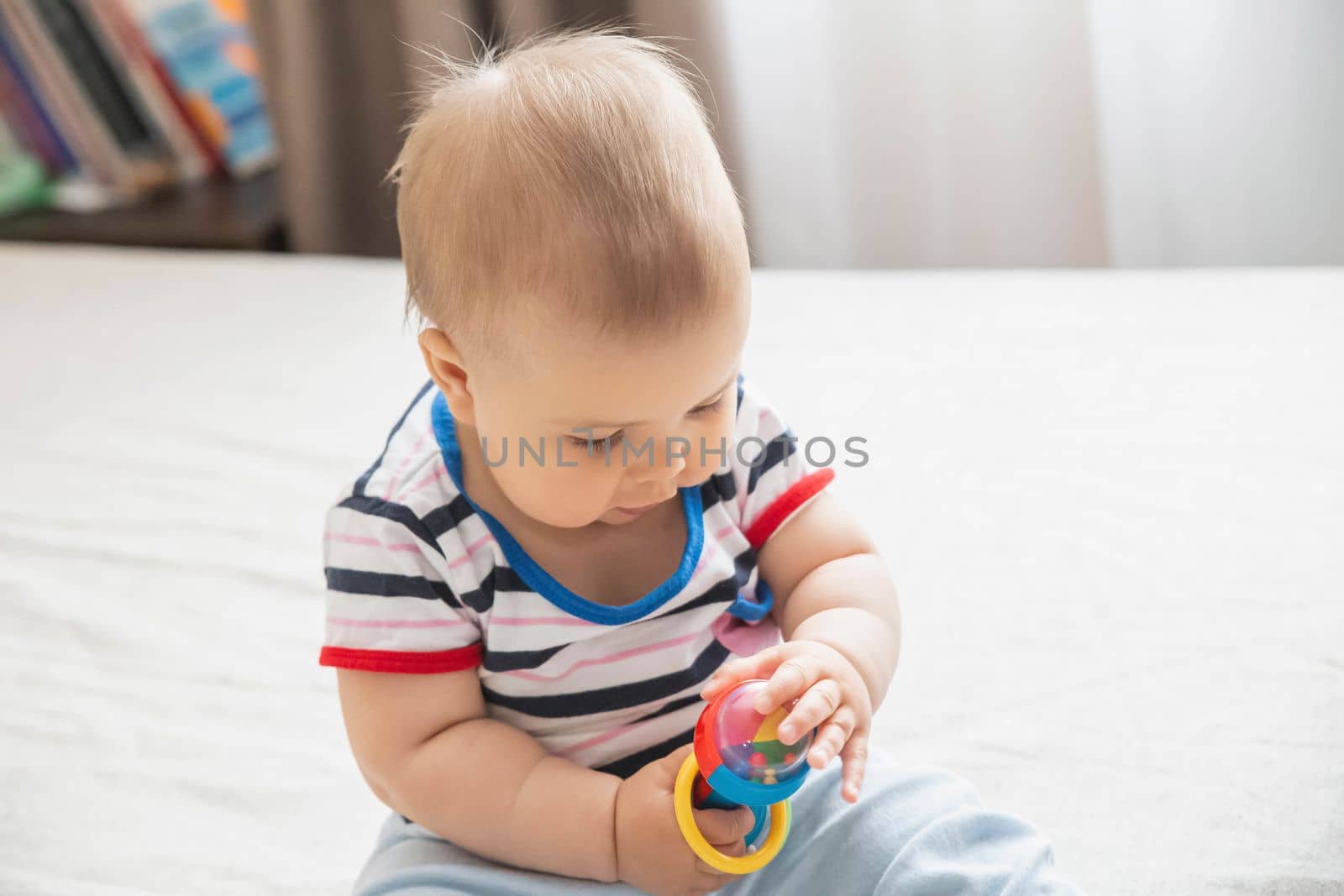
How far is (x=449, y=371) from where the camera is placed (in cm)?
77

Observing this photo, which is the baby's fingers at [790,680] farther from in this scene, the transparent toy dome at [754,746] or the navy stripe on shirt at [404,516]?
the navy stripe on shirt at [404,516]

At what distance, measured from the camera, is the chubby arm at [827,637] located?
2.29 ft

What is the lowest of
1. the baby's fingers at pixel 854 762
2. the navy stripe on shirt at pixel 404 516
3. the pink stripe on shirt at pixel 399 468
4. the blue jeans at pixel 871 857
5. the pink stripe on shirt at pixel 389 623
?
the blue jeans at pixel 871 857

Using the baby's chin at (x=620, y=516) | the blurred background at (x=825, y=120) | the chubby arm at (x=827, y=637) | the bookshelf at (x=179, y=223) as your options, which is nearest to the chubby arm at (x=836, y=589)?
the chubby arm at (x=827, y=637)

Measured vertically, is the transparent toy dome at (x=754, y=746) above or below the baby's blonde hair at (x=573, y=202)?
below

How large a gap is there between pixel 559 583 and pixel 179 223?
1.60 m

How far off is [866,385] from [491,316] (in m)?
0.72

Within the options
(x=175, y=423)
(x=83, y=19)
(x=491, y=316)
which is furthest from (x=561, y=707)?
(x=83, y=19)

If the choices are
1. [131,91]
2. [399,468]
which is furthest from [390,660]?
[131,91]

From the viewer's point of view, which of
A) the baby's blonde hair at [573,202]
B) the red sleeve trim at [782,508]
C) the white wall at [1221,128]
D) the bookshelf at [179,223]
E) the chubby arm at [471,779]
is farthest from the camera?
the bookshelf at [179,223]

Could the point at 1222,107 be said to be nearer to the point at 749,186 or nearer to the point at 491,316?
the point at 749,186

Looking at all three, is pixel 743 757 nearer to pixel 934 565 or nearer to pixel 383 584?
pixel 383 584

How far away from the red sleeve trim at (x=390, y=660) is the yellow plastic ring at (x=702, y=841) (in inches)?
6.3

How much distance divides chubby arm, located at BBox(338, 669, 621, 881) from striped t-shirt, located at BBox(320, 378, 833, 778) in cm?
3
